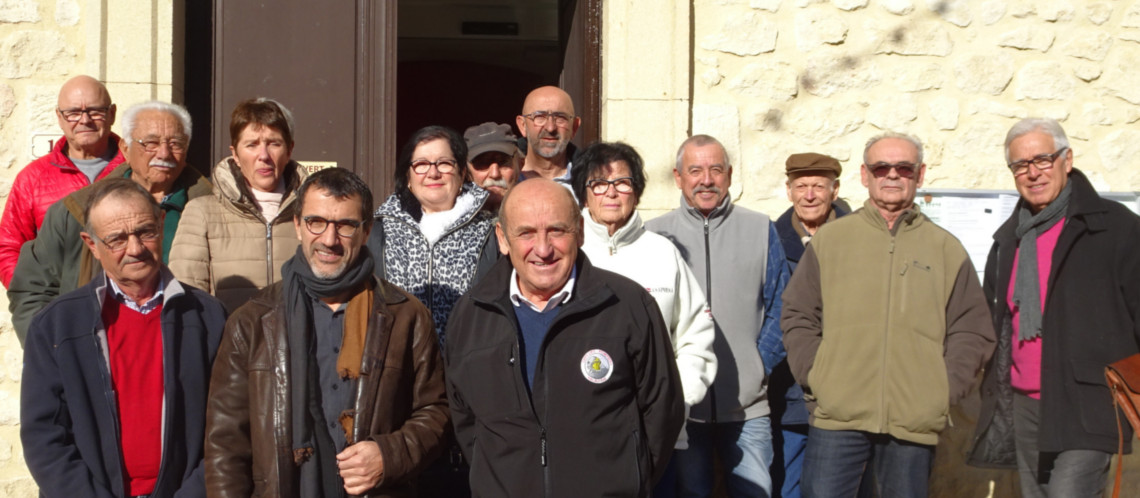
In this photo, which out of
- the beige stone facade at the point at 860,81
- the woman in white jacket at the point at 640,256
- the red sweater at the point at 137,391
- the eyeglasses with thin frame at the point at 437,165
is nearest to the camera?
the red sweater at the point at 137,391

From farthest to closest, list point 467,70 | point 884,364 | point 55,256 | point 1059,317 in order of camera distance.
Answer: point 467,70, point 1059,317, point 884,364, point 55,256

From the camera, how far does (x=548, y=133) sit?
167 inches

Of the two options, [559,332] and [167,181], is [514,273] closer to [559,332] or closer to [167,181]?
[559,332]

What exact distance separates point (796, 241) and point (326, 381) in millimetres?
2213

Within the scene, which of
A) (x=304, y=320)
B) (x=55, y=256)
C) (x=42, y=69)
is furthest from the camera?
(x=42, y=69)

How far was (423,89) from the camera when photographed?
387 inches

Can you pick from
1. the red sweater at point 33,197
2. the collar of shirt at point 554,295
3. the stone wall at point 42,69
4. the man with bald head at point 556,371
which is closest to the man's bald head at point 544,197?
the man with bald head at point 556,371

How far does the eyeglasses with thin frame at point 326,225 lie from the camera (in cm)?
288

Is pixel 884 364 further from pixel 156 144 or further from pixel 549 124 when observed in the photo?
pixel 156 144

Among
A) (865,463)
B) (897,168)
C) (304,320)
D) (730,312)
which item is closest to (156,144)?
(304,320)

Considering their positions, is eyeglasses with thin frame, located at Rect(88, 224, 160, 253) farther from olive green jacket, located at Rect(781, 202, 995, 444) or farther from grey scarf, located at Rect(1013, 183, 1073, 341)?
grey scarf, located at Rect(1013, 183, 1073, 341)

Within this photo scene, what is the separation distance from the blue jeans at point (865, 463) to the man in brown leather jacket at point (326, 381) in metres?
1.50

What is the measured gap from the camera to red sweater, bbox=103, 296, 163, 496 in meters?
2.82

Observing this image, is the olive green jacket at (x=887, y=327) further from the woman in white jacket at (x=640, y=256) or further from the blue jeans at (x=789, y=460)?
the woman in white jacket at (x=640, y=256)
